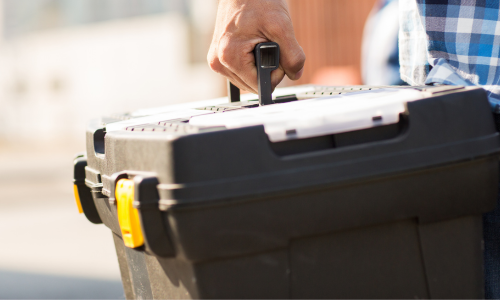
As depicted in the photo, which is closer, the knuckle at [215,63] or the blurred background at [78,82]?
the knuckle at [215,63]

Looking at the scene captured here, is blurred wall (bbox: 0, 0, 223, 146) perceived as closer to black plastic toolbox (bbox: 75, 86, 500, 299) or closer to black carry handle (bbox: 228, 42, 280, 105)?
black carry handle (bbox: 228, 42, 280, 105)

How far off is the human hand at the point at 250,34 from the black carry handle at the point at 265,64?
0.03 meters

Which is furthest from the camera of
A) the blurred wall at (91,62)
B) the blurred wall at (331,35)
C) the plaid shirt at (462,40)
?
the blurred wall at (91,62)

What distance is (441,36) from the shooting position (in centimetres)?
120

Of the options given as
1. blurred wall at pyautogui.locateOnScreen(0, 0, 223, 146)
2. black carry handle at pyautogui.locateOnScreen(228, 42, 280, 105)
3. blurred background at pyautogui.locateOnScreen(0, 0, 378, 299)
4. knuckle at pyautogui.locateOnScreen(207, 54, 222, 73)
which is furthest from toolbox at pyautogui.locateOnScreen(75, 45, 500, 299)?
blurred wall at pyautogui.locateOnScreen(0, 0, 223, 146)

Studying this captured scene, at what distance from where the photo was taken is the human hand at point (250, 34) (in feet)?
3.91

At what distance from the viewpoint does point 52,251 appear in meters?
4.22

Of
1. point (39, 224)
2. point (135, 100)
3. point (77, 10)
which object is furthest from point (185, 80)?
point (39, 224)

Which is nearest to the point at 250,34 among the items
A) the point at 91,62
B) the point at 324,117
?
the point at 324,117

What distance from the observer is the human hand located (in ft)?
3.91

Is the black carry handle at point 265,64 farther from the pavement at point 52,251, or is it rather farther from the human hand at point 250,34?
the pavement at point 52,251

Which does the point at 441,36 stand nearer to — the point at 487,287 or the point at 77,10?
the point at 487,287

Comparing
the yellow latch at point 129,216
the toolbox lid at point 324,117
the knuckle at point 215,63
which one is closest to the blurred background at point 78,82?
the knuckle at point 215,63

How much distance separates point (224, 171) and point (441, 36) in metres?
0.61
